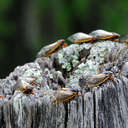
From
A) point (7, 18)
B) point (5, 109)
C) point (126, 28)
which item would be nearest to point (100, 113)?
point (5, 109)

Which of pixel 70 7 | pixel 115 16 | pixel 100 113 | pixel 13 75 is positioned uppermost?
pixel 70 7

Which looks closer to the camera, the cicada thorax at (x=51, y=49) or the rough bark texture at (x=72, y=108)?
the rough bark texture at (x=72, y=108)

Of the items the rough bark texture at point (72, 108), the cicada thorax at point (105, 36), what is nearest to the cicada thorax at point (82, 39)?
the cicada thorax at point (105, 36)

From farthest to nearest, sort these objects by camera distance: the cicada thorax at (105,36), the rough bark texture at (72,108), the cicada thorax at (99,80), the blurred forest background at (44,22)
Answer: the blurred forest background at (44,22)
the cicada thorax at (105,36)
the cicada thorax at (99,80)
the rough bark texture at (72,108)

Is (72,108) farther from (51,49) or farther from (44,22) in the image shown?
(44,22)

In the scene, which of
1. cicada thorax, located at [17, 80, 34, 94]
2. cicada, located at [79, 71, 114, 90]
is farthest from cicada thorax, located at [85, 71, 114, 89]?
cicada thorax, located at [17, 80, 34, 94]

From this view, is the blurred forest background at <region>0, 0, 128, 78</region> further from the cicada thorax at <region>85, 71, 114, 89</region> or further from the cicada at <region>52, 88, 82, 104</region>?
the cicada at <region>52, 88, 82, 104</region>

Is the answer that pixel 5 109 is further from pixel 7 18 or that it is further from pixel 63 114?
pixel 7 18

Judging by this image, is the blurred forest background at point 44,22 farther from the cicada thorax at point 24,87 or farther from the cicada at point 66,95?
the cicada at point 66,95

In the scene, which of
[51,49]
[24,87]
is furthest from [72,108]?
[51,49]
